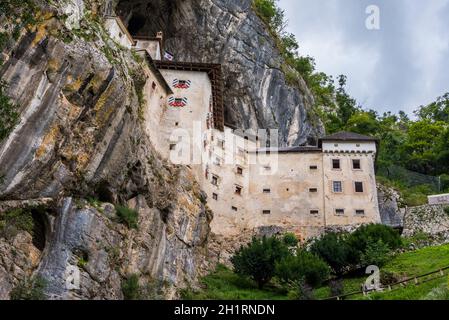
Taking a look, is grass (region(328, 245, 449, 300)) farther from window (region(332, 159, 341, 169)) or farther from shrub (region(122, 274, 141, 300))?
window (region(332, 159, 341, 169))

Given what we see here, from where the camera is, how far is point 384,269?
96.6 ft

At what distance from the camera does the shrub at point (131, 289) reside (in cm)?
2408

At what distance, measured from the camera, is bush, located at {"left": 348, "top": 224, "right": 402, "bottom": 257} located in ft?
107

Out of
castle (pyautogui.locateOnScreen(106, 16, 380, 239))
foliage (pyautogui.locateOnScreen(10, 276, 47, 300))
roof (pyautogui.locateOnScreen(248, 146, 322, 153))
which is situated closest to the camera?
foliage (pyautogui.locateOnScreen(10, 276, 47, 300))

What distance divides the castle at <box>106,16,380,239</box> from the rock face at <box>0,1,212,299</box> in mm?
9101

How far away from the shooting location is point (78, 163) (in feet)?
79.4

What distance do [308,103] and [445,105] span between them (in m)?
28.3

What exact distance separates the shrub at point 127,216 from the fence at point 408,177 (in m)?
35.6

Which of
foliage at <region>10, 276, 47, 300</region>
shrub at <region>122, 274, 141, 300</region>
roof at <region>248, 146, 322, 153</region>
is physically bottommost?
foliage at <region>10, 276, 47, 300</region>

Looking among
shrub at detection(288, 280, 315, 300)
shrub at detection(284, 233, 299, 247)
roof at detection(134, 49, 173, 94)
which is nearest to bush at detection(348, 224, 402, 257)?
shrub at detection(288, 280, 315, 300)

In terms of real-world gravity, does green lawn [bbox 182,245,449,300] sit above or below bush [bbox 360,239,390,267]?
below

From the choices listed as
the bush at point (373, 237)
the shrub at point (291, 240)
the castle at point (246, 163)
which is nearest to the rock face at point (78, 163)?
the castle at point (246, 163)
